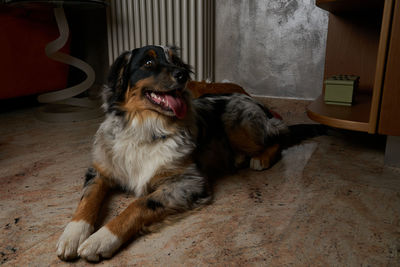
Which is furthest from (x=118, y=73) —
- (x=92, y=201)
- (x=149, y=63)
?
(x=92, y=201)

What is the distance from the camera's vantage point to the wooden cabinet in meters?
1.70

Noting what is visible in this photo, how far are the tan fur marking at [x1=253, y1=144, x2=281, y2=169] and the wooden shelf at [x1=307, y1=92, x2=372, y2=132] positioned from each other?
0.32 m

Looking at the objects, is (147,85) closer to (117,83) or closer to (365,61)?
(117,83)

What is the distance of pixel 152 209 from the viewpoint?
54.5 inches

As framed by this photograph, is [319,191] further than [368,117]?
No

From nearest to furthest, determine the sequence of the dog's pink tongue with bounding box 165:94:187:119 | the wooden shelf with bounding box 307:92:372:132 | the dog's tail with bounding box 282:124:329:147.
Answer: the dog's pink tongue with bounding box 165:94:187:119 < the wooden shelf with bounding box 307:92:372:132 < the dog's tail with bounding box 282:124:329:147

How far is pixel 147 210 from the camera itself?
137 centimetres

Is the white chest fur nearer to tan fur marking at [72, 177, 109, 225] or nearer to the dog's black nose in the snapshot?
tan fur marking at [72, 177, 109, 225]

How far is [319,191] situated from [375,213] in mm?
293

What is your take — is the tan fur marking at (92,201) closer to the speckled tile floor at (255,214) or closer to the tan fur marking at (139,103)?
the speckled tile floor at (255,214)

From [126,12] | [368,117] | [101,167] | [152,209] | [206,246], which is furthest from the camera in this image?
[126,12]

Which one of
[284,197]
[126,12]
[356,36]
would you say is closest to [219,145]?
[284,197]

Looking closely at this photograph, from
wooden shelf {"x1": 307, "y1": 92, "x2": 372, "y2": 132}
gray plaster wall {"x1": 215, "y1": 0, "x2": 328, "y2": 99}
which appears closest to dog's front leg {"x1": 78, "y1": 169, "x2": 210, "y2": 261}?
wooden shelf {"x1": 307, "y1": 92, "x2": 372, "y2": 132}

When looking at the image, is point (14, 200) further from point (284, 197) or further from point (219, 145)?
point (284, 197)
